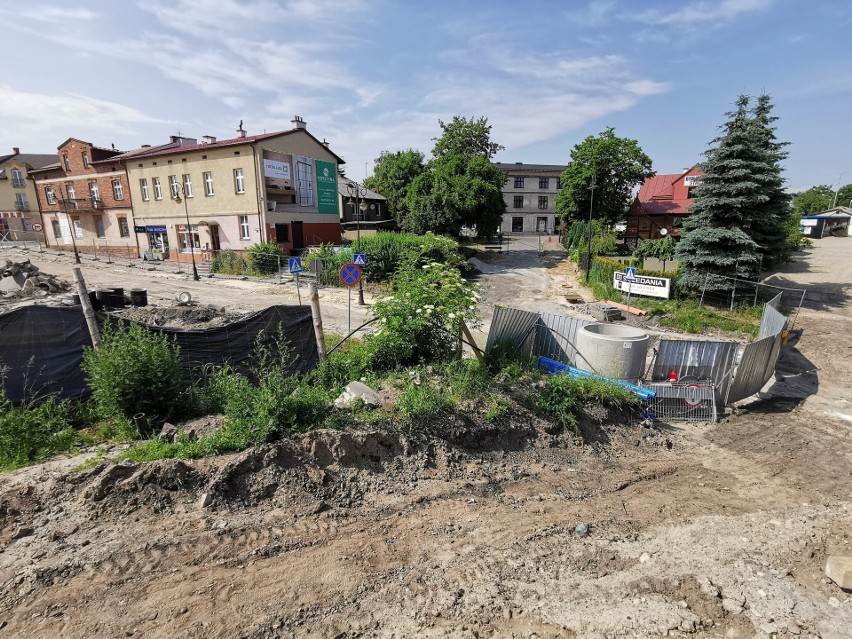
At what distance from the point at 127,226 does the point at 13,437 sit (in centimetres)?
3480

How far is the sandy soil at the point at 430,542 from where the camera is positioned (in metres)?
4.04

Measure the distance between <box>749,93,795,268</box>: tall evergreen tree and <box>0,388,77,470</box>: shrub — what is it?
22.3 meters

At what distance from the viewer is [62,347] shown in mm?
7797

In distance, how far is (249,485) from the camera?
18.0 ft

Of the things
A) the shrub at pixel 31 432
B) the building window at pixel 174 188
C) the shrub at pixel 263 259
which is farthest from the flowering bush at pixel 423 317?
the building window at pixel 174 188

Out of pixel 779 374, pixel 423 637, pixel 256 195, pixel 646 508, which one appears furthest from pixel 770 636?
pixel 256 195

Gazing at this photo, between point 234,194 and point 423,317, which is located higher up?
point 234,194

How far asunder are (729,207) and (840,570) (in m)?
17.2

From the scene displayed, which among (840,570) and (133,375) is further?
(133,375)

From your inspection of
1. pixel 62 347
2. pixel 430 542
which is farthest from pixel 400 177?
pixel 430 542

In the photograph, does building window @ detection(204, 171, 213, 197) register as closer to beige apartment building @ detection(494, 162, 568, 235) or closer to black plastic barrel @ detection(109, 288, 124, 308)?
black plastic barrel @ detection(109, 288, 124, 308)

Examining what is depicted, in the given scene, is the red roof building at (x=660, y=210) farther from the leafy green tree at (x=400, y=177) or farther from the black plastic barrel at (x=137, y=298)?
the black plastic barrel at (x=137, y=298)

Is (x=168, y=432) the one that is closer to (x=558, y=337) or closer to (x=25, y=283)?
(x=558, y=337)

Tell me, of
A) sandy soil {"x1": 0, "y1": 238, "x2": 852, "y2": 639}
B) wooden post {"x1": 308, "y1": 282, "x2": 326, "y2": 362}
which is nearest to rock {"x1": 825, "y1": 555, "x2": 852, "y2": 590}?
sandy soil {"x1": 0, "y1": 238, "x2": 852, "y2": 639}
